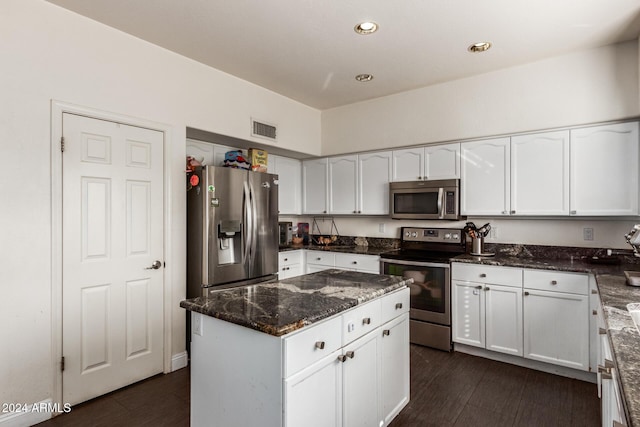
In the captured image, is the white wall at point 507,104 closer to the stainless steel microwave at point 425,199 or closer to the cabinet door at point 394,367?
the stainless steel microwave at point 425,199

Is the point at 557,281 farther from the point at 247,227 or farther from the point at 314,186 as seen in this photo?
the point at 314,186

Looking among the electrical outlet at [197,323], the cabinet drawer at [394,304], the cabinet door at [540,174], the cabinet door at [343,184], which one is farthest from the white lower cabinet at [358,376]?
the cabinet door at [343,184]

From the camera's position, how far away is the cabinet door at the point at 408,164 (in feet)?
13.0

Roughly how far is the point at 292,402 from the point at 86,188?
2142mm

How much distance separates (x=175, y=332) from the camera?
10.1 feet

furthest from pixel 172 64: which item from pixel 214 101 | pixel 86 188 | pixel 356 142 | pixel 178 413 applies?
→ pixel 178 413

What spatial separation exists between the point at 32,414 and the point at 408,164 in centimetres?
386

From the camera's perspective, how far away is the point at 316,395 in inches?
62.2

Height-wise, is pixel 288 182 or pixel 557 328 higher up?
pixel 288 182

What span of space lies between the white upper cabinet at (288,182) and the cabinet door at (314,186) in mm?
73

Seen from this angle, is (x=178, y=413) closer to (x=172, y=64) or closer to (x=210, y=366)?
(x=210, y=366)

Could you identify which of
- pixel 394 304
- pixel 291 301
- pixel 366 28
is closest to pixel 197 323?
pixel 291 301

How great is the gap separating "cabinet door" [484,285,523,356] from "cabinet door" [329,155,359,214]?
1.89 meters

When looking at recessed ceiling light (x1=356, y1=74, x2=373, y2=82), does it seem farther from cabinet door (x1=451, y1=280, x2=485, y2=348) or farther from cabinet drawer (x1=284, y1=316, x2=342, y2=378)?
cabinet drawer (x1=284, y1=316, x2=342, y2=378)
